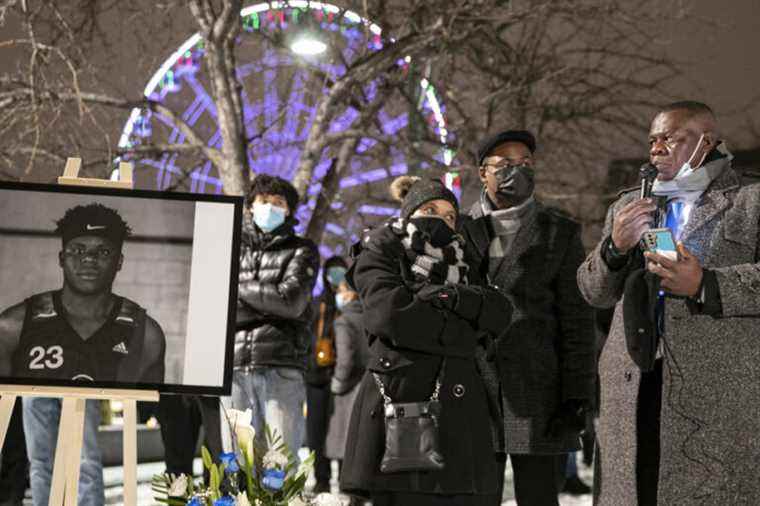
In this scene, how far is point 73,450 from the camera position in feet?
10.3

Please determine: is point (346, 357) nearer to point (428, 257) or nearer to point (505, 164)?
point (505, 164)

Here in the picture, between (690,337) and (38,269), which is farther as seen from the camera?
(38,269)

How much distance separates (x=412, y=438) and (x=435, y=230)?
0.72 m

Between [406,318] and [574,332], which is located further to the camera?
[574,332]

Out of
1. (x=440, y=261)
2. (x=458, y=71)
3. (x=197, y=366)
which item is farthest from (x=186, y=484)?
(x=458, y=71)

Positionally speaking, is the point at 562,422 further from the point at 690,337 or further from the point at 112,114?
the point at 112,114

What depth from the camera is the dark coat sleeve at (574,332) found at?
138 inches

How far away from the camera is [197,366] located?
3.10 metres

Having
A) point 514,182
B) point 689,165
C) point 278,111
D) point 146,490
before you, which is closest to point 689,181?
point 689,165

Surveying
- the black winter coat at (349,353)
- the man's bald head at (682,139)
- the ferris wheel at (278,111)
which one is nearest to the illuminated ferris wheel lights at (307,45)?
the ferris wheel at (278,111)

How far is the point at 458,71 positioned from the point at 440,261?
6.65 m

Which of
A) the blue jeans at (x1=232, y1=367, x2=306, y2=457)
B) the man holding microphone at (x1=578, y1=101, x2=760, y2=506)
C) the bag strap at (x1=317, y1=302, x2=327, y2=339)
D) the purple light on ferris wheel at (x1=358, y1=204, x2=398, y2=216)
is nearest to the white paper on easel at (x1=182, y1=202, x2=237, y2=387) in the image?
the man holding microphone at (x1=578, y1=101, x2=760, y2=506)

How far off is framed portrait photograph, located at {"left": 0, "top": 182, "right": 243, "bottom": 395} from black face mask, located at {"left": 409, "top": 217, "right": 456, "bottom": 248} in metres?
0.64

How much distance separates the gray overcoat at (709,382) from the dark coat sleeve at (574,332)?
45 cm
